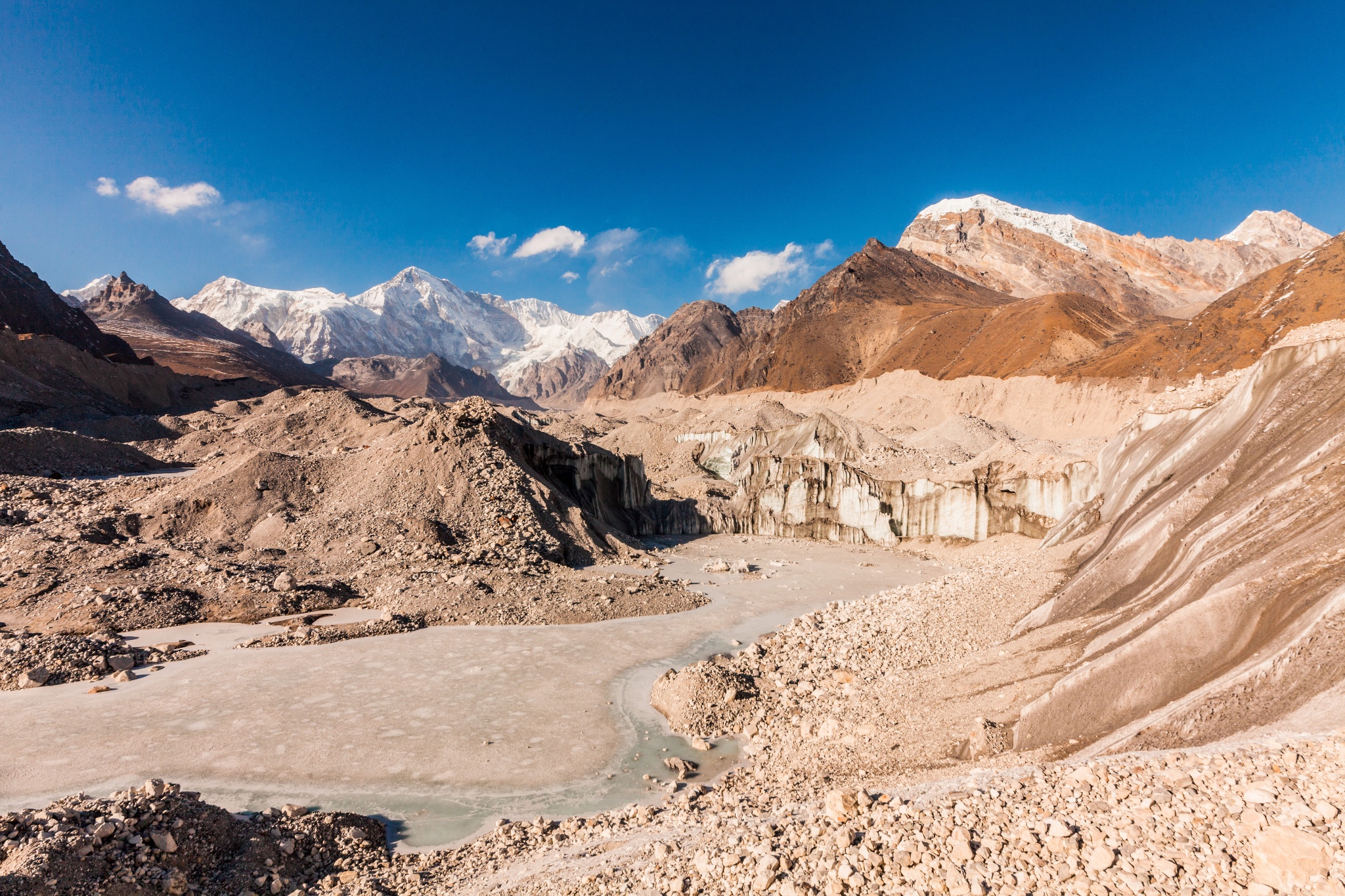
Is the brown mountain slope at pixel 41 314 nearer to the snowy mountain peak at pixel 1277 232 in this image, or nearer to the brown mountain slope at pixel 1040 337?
the brown mountain slope at pixel 1040 337

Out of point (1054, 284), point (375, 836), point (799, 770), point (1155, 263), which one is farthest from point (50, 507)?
point (1155, 263)

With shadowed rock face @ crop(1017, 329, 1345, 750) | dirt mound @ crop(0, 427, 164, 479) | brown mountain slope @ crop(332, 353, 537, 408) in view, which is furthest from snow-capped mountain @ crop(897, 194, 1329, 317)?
dirt mound @ crop(0, 427, 164, 479)

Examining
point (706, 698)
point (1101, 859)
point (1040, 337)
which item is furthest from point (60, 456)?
point (1040, 337)

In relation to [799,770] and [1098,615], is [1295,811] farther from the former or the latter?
[1098,615]

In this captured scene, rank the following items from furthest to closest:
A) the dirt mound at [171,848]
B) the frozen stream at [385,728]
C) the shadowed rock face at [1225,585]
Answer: the frozen stream at [385,728] < the dirt mound at [171,848] < the shadowed rock face at [1225,585]

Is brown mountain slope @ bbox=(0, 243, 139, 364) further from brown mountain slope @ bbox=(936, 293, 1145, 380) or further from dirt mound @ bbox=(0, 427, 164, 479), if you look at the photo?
brown mountain slope @ bbox=(936, 293, 1145, 380)

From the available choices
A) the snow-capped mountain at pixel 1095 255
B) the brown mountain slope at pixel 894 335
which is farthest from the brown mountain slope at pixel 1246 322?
the snow-capped mountain at pixel 1095 255

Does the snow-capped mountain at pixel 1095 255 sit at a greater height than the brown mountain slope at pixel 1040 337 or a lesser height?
greater
